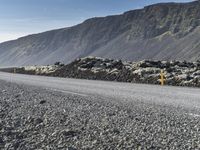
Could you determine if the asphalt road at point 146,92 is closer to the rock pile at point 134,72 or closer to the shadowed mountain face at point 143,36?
the rock pile at point 134,72

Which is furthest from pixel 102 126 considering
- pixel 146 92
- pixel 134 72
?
pixel 134 72

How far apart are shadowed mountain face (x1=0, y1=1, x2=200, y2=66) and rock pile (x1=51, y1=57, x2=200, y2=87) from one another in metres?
78.1

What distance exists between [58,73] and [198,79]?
1831 centimetres

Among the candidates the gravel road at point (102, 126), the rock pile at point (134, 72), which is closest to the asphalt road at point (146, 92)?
the gravel road at point (102, 126)

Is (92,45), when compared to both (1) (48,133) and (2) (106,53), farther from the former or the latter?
(1) (48,133)

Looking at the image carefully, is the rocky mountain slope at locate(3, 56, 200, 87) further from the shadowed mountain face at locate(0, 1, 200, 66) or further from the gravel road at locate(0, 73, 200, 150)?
the shadowed mountain face at locate(0, 1, 200, 66)

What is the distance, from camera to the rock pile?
2352 cm

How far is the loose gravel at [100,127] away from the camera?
6.30 meters

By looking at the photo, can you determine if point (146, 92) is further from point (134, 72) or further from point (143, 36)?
point (143, 36)

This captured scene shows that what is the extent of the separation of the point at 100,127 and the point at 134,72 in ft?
67.5

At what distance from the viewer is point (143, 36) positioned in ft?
520

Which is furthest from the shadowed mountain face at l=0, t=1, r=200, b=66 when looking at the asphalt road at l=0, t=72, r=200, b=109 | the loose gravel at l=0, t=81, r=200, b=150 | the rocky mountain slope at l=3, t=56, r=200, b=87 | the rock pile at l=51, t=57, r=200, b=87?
the loose gravel at l=0, t=81, r=200, b=150

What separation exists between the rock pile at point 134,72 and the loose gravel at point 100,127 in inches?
492

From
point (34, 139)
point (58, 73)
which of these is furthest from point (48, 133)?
point (58, 73)
